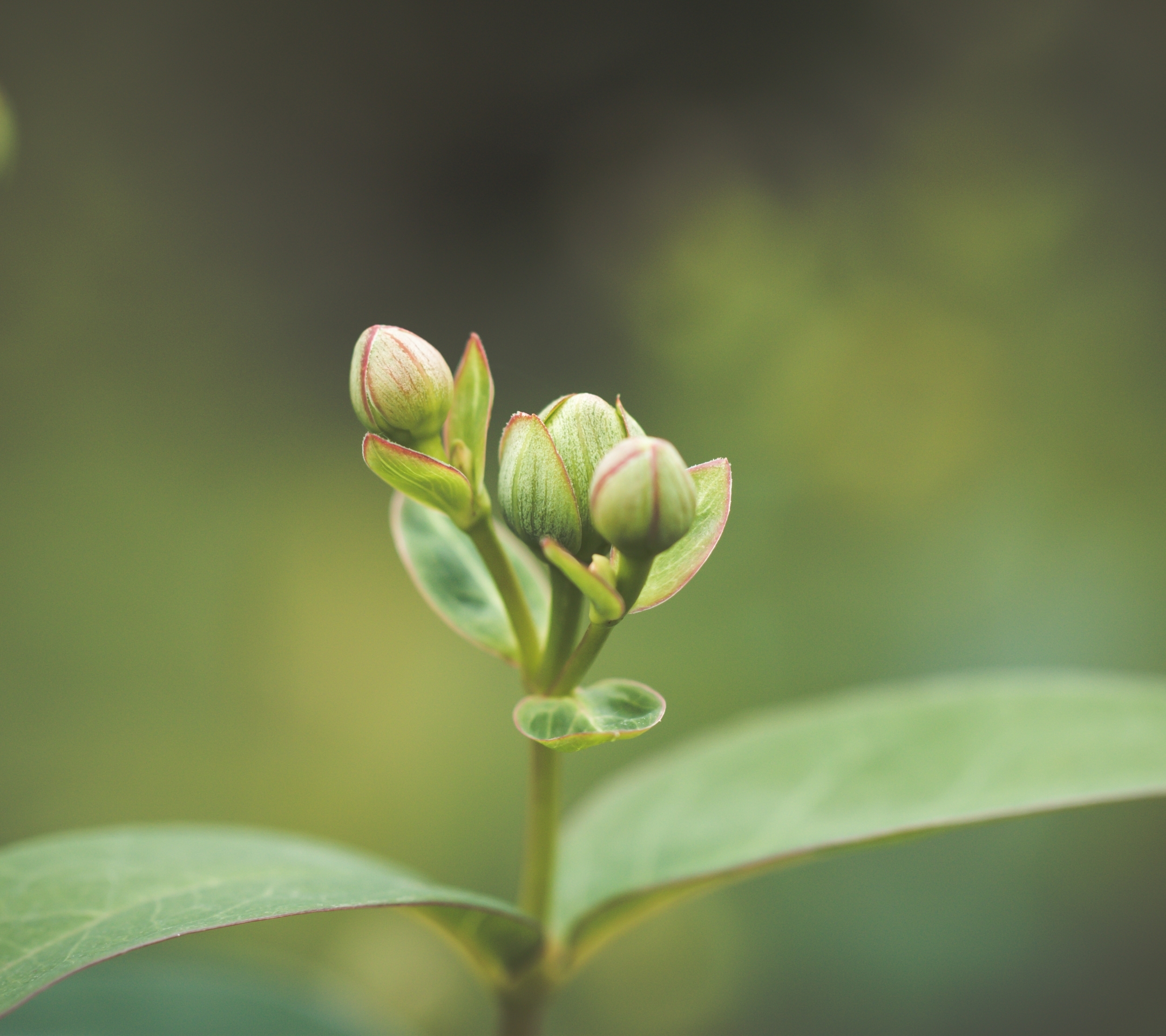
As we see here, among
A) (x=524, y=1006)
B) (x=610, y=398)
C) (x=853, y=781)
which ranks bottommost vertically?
(x=524, y=1006)

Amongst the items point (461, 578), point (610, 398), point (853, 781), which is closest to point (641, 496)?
point (461, 578)

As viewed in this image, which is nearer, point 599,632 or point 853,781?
point 599,632

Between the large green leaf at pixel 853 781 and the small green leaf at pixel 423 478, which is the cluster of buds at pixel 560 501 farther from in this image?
the large green leaf at pixel 853 781

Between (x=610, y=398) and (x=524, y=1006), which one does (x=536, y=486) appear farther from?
(x=610, y=398)

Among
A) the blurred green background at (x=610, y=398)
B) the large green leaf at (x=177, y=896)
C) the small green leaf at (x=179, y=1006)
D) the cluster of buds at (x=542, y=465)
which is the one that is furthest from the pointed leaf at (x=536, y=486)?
the blurred green background at (x=610, y=398)

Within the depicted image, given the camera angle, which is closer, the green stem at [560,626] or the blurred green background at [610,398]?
the green stem at [560,626]

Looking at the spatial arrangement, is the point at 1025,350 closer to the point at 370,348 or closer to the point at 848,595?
the point at 848,595

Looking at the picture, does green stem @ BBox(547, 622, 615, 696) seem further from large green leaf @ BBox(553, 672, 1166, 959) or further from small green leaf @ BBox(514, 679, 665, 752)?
large green leaf @ BBox(553, 672, 1166, 959)
